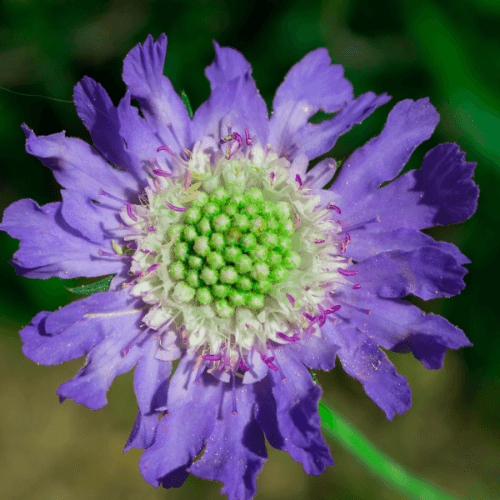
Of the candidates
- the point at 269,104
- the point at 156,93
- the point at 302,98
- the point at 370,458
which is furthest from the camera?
the point at 269,104

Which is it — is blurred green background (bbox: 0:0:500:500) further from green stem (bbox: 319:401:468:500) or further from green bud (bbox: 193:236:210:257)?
green bud (bbox: 193:236:210:257)

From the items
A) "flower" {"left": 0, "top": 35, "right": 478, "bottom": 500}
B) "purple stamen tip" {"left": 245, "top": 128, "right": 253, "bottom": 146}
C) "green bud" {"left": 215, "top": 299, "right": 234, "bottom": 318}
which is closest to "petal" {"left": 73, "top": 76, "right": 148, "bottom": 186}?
"flower" {"left": 0, "top": 35, "right": 478, "bottom": 500}

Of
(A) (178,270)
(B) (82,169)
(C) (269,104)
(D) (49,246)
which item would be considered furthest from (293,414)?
(C) (269,104)

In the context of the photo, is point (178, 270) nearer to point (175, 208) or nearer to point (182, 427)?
point (175, 208)

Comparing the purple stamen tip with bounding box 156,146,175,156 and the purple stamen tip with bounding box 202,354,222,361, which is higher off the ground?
the purple stamen tip with bounding box 156,146,175,156

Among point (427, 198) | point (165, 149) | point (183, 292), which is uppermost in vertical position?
point (427, 198)

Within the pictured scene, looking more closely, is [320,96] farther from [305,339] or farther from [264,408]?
[264,408]

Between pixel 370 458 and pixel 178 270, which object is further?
pixel 370 458
